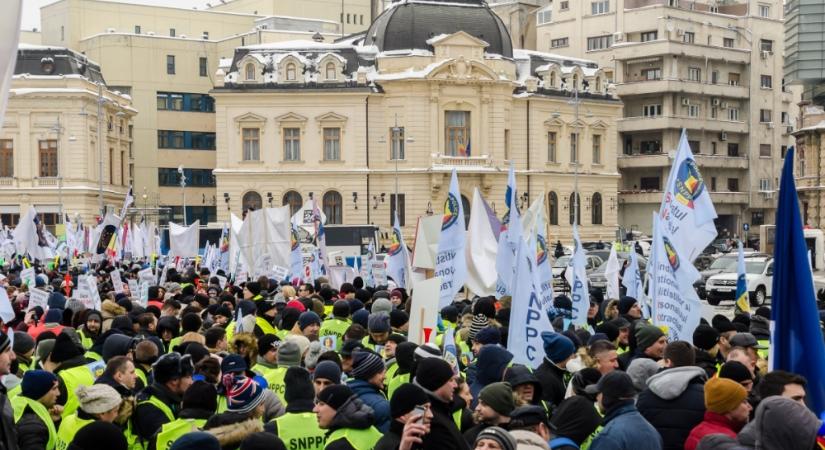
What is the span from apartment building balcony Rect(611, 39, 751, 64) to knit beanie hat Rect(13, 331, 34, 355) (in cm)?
6069

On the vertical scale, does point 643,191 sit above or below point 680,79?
below

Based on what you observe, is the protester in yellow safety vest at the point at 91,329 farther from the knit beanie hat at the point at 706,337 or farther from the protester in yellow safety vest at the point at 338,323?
the knit beanie hat at the point at 706,337

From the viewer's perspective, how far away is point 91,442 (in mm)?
5711

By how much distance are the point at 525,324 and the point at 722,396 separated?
3381 mm

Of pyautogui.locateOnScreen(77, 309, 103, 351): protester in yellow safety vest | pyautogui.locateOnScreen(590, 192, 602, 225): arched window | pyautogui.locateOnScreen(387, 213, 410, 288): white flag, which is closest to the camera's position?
pyautogui.locateOnScreen(77, 309, 103, 351): protester in yellow safety vest

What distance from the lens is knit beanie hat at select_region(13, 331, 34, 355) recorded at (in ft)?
30.4

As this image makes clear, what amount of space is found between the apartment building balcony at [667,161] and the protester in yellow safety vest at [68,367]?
60687 millimetres

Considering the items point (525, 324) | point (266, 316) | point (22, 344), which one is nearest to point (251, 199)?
point (266, 316)

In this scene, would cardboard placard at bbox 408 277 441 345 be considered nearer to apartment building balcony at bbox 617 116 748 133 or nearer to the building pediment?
the building pediment

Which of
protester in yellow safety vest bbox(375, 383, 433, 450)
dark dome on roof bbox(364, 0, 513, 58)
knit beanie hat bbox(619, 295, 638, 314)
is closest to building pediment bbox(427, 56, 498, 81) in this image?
dark dome on roof bbox(364, 0, 513, 58)

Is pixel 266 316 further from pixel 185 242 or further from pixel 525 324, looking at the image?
pixel 185 242

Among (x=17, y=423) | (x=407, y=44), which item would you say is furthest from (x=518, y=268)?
(x=407, y=44)

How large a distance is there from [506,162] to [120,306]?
162 ft

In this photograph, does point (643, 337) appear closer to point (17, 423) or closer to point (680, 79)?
point (17, 423)
